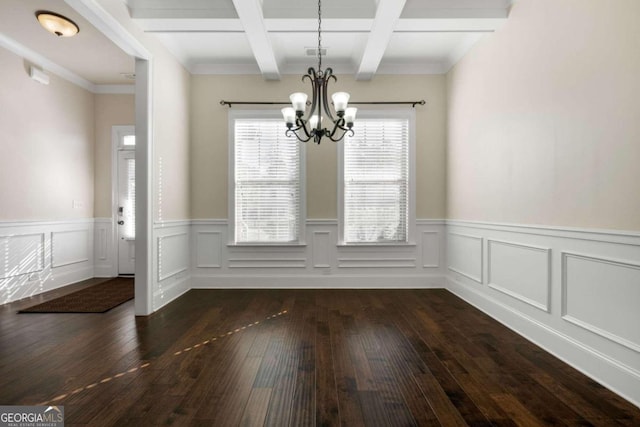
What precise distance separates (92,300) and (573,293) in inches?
190

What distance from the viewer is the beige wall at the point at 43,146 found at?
14.3 feet

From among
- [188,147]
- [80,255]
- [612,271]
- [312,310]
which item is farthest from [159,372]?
[80,255]

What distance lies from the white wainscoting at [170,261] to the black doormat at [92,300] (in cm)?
53

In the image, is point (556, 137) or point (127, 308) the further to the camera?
point (127, 308)

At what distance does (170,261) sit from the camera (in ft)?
14.4

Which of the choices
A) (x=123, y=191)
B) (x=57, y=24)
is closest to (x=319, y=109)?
(x=57, y=24)

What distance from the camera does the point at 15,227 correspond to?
14.6 feet

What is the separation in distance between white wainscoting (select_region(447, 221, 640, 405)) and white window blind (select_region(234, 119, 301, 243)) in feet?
8.06

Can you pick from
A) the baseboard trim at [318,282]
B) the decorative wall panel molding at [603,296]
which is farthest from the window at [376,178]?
the decorative wall panel molding at [603,296]

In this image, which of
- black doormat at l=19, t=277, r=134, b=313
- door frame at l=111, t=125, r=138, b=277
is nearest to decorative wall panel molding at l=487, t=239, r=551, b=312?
black doormat at l=19, t=277, r=134, b=313

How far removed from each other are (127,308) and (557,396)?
3.97 m

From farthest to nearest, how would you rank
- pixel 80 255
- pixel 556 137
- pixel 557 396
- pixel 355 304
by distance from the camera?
1. pixel 80 255
2. pixel 355 304
3. pixel 556 137
4. pixel 557 396

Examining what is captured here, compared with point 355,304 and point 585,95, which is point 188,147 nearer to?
point 355,304

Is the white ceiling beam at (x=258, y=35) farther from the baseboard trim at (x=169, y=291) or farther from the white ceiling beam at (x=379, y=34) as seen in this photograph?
the baseboard trim at (x=169, y=291)
